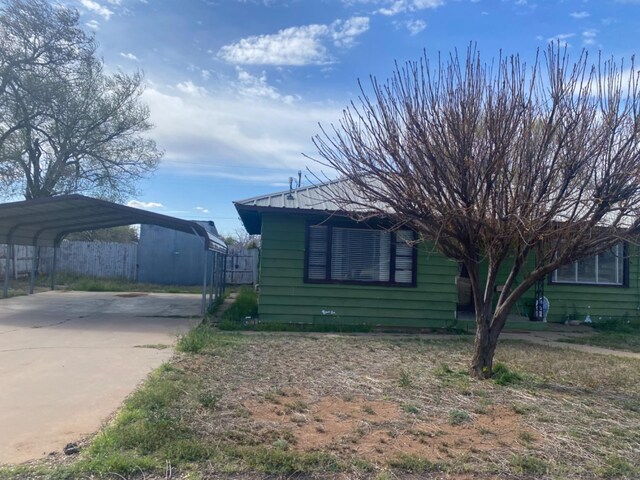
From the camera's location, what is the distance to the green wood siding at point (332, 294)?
11.2 meters

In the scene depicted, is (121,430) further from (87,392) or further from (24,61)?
(24,61)

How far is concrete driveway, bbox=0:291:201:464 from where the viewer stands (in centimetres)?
452

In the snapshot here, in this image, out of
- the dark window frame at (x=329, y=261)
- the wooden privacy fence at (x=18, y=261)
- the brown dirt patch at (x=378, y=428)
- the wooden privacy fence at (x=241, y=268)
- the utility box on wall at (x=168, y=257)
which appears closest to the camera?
the brown dirt patch at (x=378, y=428)

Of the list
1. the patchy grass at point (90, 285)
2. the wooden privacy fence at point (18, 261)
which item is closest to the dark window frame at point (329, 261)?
the patchy grass at point (90, 285)

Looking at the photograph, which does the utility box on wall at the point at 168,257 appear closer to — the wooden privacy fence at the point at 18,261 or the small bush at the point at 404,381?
the wooden privacy fence at the point at 18,261

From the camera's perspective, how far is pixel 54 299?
54.9ft

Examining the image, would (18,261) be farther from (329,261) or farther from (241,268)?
(329,261)

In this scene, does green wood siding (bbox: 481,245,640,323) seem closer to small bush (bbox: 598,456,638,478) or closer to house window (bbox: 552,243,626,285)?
house window (bbox: 552,243,626,285)

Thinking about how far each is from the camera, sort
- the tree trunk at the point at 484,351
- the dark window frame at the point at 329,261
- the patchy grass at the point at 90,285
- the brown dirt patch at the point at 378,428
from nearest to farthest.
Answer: the brown dirt patch at the point at 378,428 → the tree trunk at the point at 484,351 → the dark window frame at the point at 329,261 → the patchy grass at the point at 90,285

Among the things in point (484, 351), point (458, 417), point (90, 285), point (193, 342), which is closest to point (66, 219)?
point (90, 285)

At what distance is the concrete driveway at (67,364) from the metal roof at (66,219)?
2.30 metres

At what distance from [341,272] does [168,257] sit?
55.6 feet

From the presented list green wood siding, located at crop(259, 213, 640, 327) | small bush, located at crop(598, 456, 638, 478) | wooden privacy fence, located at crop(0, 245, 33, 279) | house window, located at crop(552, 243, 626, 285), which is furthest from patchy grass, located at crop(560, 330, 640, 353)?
wooden privacy fence, located at crop(0, 245, 33, 279)

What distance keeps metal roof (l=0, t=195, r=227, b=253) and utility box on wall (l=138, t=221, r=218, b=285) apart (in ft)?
19.0
